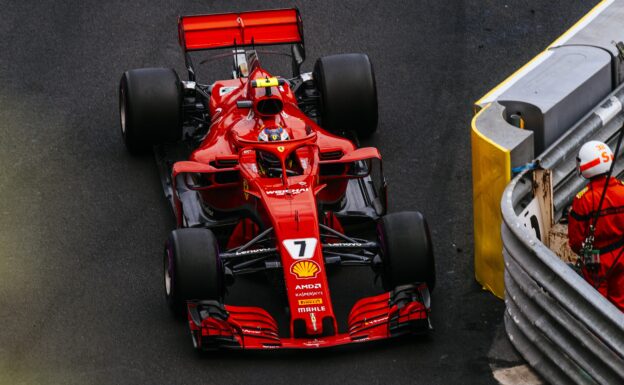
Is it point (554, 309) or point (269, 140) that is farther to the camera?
point (269, 140)

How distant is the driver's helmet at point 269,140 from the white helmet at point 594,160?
273cm

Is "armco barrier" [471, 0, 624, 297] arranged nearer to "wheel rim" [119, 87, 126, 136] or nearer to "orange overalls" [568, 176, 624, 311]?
"orange overalls" [568, 176, 624, 311]

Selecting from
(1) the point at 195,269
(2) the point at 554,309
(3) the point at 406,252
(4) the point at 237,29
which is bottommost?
(3) the point at 406,252

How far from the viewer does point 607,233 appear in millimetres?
11531

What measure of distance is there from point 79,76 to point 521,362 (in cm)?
699

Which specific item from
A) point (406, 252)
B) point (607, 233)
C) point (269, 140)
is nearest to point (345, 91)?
point (269, 140)

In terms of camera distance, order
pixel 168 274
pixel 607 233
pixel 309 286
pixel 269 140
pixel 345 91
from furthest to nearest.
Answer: pixel 345 91, pixel 269 140, pixel 168 274, pixel 309 286, pixel 607 233

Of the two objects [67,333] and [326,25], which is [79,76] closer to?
[326,25]

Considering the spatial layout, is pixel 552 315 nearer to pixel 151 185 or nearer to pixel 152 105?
pixel 151 185

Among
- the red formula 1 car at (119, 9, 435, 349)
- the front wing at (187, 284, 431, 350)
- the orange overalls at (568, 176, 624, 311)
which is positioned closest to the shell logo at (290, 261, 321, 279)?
the red formula 1 car at (119, 9, 435, 349)

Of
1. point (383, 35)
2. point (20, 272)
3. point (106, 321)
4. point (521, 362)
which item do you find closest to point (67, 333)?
point (106, 321)

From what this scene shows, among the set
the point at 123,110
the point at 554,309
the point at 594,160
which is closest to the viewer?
the point at 554,309

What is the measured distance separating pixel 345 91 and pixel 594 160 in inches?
153

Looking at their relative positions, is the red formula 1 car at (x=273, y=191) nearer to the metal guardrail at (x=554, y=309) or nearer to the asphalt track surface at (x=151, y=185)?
the asphalt track surface at (x=151, y=185)
